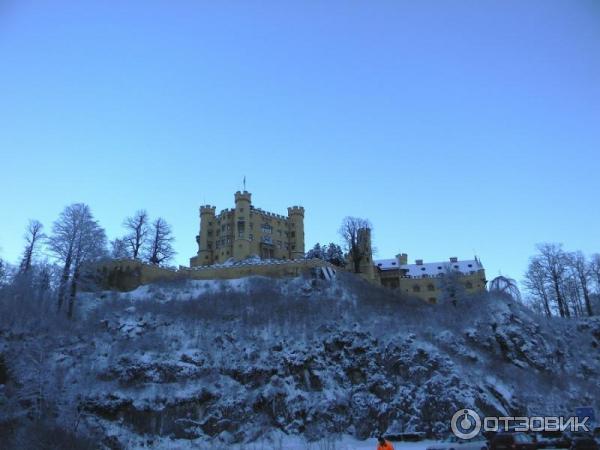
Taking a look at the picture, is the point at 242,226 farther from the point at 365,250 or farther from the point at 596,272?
the point at 596,272

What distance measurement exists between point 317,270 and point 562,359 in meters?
28.4

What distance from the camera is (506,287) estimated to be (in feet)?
204

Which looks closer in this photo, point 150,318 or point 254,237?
point 150,318

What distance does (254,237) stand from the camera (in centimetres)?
7981

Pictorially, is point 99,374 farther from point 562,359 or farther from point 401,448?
point 562,359

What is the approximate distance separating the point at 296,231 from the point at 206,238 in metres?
15.3

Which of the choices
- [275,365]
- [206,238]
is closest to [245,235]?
[206,238]

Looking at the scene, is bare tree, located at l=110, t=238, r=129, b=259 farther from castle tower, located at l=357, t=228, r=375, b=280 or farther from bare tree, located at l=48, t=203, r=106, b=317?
castle tower, located at l=357, t=228, r=375, b=280

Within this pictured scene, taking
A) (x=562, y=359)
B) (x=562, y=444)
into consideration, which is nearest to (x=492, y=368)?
(x=562, y=359)

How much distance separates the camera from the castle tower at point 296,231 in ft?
275

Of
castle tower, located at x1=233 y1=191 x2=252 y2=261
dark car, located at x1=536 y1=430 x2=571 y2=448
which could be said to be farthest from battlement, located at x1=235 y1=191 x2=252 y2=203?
dark car, located at x1=536 y1=430 x2=571 y2=448

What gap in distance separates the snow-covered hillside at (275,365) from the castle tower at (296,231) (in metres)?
26.5

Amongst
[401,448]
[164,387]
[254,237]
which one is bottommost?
[401,448]

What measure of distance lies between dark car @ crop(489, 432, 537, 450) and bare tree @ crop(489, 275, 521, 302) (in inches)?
1349
